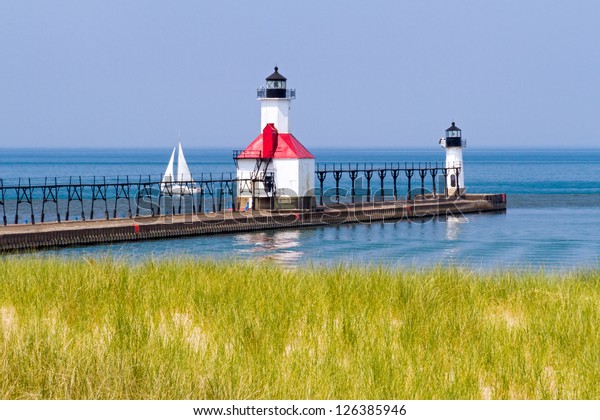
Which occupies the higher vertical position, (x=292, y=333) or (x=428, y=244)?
(x=292, y=333)

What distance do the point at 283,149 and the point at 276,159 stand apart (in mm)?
871

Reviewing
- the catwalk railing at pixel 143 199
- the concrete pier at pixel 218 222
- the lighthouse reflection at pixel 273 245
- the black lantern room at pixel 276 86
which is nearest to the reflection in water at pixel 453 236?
the concrete pier at pixel 218 222

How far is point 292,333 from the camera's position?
12438 mm

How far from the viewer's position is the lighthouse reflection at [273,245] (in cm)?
4917

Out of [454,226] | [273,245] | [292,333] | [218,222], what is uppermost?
[292,333]

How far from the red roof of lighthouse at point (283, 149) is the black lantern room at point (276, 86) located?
9.50ft

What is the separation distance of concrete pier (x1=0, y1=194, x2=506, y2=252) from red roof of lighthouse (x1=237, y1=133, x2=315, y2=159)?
4035 millimetres

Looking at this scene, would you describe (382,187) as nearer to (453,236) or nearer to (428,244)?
(453,236)

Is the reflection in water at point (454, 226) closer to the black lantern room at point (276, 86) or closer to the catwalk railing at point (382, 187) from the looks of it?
the catwalk railing at point (382, 187)

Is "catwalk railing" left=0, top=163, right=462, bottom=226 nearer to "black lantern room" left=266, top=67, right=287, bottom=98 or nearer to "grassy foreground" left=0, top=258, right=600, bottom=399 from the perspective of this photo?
"black lantern room" left=266, top=67, right=287, bottom=98

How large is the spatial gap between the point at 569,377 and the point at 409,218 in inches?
2632

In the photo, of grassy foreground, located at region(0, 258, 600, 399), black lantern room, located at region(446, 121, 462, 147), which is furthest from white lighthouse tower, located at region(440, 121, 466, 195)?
grassy foreground, located at region(0, 258, 600, 399)

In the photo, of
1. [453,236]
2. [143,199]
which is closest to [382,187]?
[453,236]

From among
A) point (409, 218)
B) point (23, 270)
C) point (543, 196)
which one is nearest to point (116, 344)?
point (23, 270)
